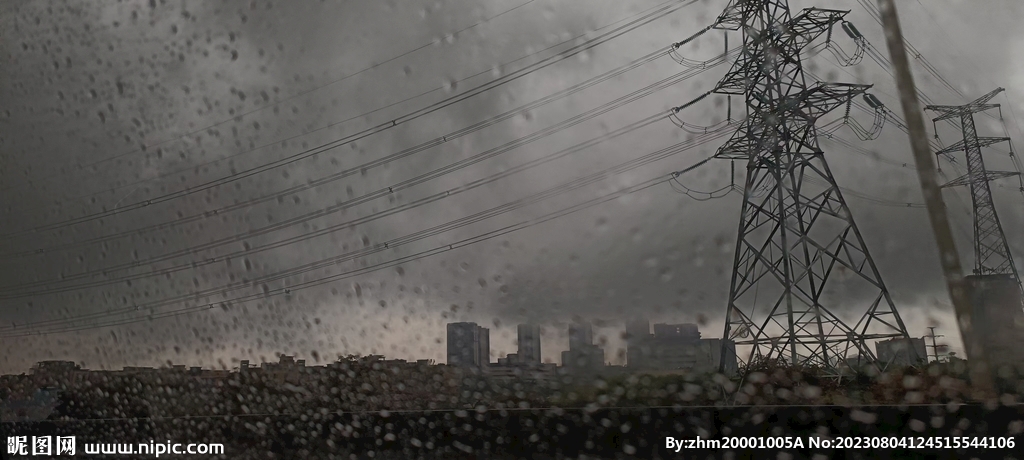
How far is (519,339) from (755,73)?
75cm

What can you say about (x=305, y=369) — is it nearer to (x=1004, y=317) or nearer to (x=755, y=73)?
(x=755, y=73)

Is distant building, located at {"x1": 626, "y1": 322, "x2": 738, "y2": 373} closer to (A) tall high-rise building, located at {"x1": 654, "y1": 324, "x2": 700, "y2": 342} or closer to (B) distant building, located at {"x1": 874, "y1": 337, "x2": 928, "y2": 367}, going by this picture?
(A) tall high-rise building, located at {"x1": 654, "y1": 324, "x2": 700, "y2": 342}

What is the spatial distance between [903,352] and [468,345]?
0.79 metres

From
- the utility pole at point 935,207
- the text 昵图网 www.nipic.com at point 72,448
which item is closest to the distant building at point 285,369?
the text 昵图网 www.nipic.com at point 72,448

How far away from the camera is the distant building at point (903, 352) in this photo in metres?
1.04

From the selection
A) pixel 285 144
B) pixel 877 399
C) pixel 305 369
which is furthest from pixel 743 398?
pixel 285 144

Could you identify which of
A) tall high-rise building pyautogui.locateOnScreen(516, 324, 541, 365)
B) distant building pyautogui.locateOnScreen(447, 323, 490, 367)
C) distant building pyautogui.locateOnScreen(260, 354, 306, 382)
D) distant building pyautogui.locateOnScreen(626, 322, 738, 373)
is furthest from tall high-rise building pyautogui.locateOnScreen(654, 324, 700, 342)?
distant building pyautogui.locateOnScreen(260, 354, 306, 382)

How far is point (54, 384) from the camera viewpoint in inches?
72.5

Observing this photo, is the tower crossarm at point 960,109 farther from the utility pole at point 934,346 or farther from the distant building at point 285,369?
the distant building at point 285,369

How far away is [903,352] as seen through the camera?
1.05 meters

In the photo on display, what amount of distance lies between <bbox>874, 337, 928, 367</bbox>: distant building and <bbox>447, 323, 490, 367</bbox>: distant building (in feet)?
2.37

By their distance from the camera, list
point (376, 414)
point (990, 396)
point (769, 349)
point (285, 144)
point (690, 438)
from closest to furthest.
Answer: point (990, 396), point (769, 349), point (690, 438), point (376, 414), point (285, 144)

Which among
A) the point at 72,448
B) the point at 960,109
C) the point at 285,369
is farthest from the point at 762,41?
the point at 72,448

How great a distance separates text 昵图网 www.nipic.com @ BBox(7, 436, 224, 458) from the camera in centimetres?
167
